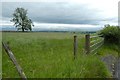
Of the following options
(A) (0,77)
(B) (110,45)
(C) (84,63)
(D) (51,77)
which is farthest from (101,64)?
(B) (110,45)

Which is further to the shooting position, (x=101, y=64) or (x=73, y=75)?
(x=101, y=64)

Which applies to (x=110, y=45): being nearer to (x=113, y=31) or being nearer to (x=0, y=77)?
(x=113, y=31)

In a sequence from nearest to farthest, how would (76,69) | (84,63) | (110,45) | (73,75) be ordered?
(73,75) → (76,69) → (84,63) → (110,45)

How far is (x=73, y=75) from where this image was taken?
22.7ft

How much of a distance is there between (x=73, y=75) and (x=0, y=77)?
1819mm

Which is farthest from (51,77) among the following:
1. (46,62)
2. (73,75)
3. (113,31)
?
(113,31)

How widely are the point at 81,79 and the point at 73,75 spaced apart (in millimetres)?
245

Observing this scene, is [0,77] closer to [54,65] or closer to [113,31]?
[54,65]

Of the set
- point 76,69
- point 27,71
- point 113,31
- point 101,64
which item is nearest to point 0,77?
point 27,71

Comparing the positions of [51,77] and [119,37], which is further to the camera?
[119,37]

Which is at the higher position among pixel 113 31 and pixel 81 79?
pixel 113 31

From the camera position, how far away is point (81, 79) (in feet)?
22.9

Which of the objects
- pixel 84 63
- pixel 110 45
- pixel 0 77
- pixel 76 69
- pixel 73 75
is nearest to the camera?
pixel 0 77

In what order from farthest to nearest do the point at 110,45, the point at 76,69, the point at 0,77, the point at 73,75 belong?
1. the point at 110,45
2. the point at 76,69
3. the point at 73,75
4. the point at 0,77
